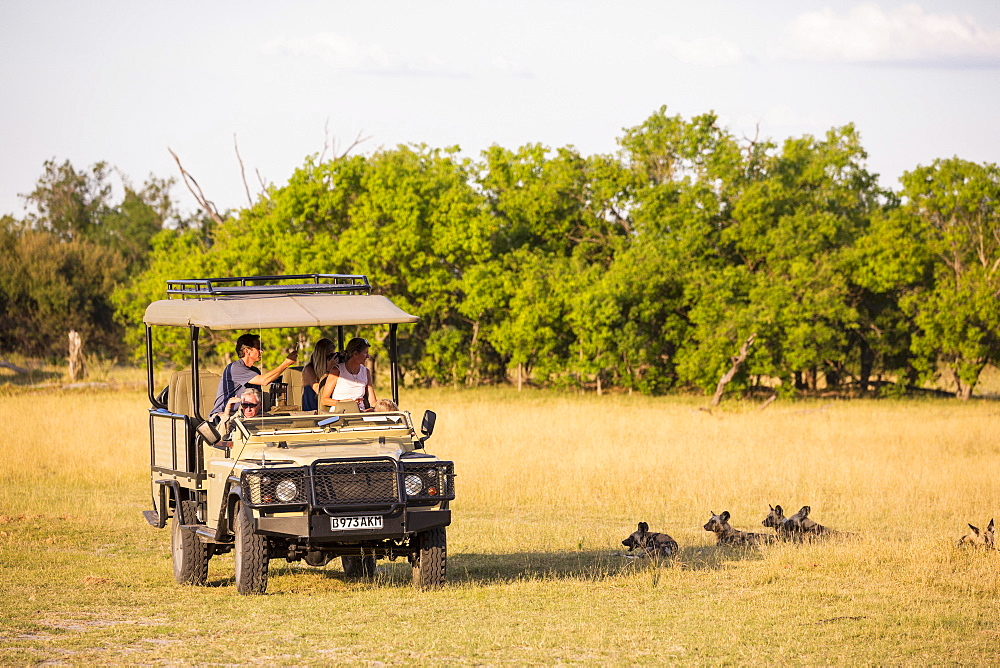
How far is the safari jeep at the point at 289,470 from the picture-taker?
9531 millimetres

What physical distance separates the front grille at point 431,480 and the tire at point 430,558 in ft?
1.50

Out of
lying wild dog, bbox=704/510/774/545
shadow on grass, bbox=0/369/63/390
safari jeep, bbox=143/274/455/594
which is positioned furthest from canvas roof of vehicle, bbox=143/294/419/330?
shadow on grass, bbox=0/369/63/390

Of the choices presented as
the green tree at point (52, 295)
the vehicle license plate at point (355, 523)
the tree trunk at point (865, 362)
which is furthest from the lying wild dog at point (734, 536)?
the green tree at point (52, 295)

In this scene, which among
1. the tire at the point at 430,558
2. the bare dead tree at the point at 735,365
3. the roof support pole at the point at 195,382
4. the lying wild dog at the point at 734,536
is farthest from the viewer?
the bare dead tree at the point at 735,365

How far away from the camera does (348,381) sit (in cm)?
1118

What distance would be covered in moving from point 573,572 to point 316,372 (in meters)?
2.89

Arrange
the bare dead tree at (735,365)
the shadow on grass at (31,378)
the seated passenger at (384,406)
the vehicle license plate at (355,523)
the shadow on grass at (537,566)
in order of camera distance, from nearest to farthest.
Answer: the vehicle license plate at (355,523) < the seated passenger at (384,406) < the shadow on grass at (537,566) < the bare dead tree at (735,365) < the shadow on grass at (31,378)

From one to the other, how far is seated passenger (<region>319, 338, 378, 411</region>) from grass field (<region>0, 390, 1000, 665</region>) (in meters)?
1.57

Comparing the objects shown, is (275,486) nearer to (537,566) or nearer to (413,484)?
(413,484)

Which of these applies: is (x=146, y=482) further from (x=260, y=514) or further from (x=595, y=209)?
(x=595, y=209)

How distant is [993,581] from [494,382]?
3369 centimetres

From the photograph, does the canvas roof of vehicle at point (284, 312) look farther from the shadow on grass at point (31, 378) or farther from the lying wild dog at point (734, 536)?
the shadow on grass at point (31, 378)

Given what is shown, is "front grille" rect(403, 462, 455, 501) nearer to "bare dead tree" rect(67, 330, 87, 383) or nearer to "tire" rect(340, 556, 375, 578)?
"tire" rect(340, 556, 375, 578)

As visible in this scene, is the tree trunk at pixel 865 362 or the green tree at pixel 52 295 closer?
the tree trunk at pixel 865 362
